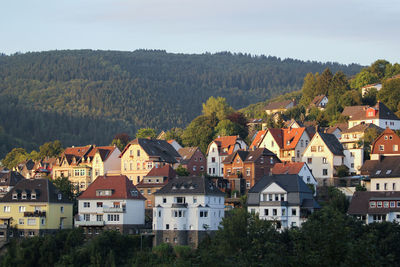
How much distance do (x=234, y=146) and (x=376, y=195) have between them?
34953 mm

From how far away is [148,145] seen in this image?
11500cm

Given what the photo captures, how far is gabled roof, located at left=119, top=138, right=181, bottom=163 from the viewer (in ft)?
372

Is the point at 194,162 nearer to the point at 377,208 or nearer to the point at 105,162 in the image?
the point at 105,162

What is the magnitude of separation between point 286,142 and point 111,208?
30.7m

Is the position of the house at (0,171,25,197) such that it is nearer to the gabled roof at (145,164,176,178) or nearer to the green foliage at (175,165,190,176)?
the gabled roof at (145,164,176,178)

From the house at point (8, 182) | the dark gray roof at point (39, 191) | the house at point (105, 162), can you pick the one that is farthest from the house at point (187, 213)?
the house at point (8, 182)

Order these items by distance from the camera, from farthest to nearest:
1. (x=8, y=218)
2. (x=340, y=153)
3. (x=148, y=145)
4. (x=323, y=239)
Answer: (x=148, y=145)
(x=340, y=153)
(x=8, y=218)
(x=323, y=239)

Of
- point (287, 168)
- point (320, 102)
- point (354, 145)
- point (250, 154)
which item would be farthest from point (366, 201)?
point (320, 102)

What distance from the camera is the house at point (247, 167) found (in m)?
101

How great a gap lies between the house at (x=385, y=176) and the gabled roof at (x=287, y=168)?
8.09m

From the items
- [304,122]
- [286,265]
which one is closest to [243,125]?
[304,122]

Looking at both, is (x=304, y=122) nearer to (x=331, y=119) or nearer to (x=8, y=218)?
(x=331, y=119)

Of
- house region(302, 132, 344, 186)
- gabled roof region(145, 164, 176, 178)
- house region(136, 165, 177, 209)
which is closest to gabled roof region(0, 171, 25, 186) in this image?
house region(136, 165, 177, 209)

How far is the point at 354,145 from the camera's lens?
4323 inches
